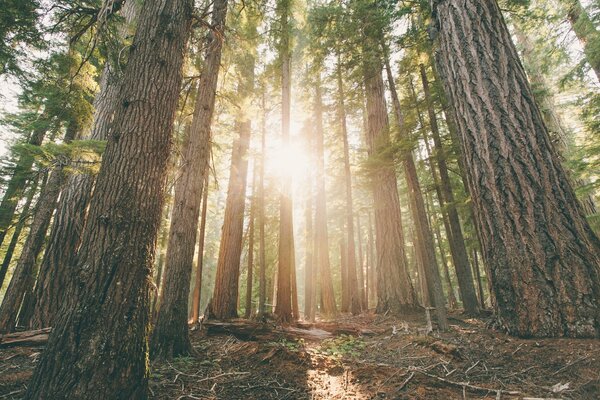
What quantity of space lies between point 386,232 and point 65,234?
8032mm

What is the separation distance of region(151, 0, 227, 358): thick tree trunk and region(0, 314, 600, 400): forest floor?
41 cm

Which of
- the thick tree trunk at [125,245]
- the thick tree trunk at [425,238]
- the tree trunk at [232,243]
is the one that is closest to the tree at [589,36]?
the thick tree trunk at [425,238]

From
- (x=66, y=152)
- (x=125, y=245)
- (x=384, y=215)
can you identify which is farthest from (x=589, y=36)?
(x=66, y=152)

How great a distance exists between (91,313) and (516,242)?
13.0ft

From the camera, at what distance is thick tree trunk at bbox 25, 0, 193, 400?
1884 millimetres

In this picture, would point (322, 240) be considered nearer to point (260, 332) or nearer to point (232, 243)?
point (232, 243)

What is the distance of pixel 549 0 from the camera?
36.1ft

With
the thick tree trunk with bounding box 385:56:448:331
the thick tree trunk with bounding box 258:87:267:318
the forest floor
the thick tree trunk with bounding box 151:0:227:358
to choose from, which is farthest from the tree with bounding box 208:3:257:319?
the thick tree trunk with bounding box 385:56:448:331

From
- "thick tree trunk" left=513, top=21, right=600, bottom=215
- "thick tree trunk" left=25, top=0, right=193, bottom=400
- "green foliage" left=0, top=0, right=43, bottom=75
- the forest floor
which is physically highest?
"thick tree trunk" left=513, top=21, right=600, bottom=215

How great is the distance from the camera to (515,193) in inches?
106

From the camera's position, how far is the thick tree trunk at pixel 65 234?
4.93 metres

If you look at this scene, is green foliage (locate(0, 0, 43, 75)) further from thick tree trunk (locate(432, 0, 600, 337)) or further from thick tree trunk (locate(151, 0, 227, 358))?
thick tree trunk (locate(432, 0, 600, 337))

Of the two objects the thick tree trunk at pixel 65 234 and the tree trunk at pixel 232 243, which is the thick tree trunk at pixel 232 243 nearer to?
the tree trunk at pixel 232 243

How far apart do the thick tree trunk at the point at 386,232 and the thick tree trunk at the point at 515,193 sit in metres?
3.34
